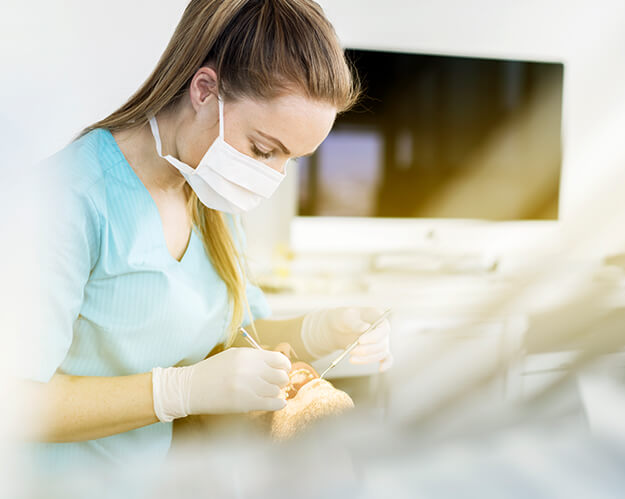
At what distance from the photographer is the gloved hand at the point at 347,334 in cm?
101

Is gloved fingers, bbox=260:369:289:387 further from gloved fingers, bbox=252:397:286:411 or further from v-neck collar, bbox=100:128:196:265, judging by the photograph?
v-neck collar, bbox=100:128:196:265

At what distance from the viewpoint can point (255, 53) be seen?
2.51 ft

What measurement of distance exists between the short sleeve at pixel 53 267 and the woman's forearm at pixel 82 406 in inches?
1.1

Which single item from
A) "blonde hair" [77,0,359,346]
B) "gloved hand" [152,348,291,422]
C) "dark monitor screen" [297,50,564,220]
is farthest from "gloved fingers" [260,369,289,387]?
"dark monitor screen" [297,50,564,220]

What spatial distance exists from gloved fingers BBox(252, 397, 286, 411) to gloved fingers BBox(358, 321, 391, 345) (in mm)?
240

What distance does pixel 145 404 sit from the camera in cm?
77

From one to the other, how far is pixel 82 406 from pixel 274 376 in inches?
10.4

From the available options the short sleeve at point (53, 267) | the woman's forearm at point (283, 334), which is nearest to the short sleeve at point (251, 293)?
the woman's forearm at point (283, 334)

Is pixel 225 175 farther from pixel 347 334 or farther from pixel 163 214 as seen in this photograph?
pixel 347 334

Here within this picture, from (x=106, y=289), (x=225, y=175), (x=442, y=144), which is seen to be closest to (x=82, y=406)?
(x=106, y=289)

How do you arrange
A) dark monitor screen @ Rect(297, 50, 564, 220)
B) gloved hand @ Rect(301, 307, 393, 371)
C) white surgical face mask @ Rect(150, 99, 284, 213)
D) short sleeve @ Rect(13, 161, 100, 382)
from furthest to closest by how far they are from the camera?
dark monitor screen @ Rect(297, 50, 564, 220) → gloved hand @ Rect(301, 307, 393, 371) → white surgical face mask @ Rect(150, 99, 284, 213) → short sleeve @ Rect(13, 161, 100, 382)

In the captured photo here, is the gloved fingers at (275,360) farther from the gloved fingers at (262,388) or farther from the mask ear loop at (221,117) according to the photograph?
the mask ear loop at (221,117)

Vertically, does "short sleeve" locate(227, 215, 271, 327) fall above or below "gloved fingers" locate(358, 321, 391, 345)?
above

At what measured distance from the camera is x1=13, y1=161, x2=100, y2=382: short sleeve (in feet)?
2.35
